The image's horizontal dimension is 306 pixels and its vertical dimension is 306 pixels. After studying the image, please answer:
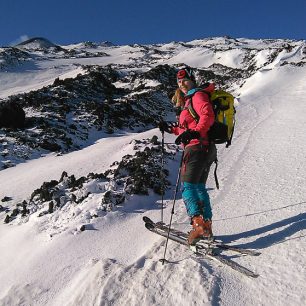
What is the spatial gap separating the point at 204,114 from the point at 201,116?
51 millimetres

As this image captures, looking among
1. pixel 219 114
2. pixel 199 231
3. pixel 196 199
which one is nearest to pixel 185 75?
pixel 219 114

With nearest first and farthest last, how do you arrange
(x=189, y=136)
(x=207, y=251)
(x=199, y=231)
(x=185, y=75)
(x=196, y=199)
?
(x=189, y=136)
(x=207, y=251)
(x=199, y=231)
(x=196, y=199)
(x=185, y=75)

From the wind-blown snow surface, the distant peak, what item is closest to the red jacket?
the wind-blown snow surface

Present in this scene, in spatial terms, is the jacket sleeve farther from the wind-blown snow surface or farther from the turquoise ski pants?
the wind-blown snow surface

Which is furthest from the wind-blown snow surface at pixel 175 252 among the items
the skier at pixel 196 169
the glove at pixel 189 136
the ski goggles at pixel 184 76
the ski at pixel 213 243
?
the ski goggles at pixel 184 76

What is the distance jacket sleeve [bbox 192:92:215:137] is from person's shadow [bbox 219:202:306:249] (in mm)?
1693

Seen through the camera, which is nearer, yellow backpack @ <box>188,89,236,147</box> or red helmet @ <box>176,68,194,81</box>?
yellow backpack @ <box>188,89,236,147</box>

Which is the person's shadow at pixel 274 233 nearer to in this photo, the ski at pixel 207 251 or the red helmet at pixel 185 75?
the ski at pixel 207 251

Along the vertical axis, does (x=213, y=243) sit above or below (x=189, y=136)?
below

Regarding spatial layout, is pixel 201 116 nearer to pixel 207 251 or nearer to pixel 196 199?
pixel 196 199

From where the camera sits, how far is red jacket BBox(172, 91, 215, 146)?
502cm

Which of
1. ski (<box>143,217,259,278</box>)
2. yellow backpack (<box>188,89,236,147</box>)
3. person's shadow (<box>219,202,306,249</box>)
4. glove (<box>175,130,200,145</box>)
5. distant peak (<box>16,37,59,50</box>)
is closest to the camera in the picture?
ski (<box>143,217,259,278</box>)

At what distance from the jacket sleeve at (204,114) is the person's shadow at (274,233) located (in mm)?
1693

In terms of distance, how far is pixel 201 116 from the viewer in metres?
5.05
